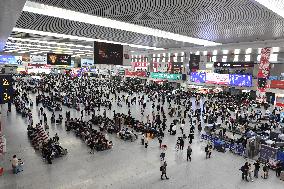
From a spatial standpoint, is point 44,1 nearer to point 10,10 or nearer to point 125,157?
point 10,10

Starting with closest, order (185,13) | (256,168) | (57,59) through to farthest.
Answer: (256,168), (185,13), (57,59)

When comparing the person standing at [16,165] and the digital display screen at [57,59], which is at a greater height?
the digital display screen at [57,59]

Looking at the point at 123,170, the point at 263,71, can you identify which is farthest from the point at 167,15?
the point at 263,71

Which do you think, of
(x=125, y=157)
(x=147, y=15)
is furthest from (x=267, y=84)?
(x=125, y=157)

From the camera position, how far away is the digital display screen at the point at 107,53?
62.2 feet

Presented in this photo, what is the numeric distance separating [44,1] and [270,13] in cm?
1508

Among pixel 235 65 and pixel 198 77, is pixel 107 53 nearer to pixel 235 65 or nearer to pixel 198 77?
pixel 235 65

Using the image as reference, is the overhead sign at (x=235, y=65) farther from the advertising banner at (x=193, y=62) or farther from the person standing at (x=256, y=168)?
the person standing at (x=256, y=168)

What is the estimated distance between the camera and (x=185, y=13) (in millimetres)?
17297

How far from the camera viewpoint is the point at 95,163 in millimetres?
13430

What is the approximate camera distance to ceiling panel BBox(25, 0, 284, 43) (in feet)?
48.3

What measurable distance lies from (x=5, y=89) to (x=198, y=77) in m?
33.7

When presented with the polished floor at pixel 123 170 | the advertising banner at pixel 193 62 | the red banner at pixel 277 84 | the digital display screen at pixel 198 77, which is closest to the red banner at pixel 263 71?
the red banner at pixel 277 84

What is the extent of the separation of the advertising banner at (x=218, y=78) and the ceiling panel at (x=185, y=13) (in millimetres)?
15166
